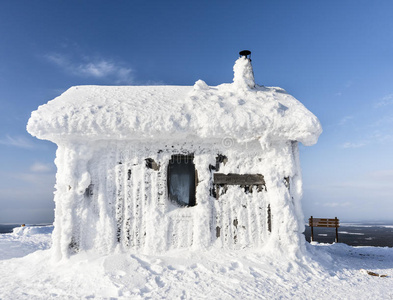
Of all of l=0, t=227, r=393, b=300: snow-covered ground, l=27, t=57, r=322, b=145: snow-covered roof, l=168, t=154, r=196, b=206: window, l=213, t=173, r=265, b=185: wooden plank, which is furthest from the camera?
l=168, t=154, r=196, b=206: window

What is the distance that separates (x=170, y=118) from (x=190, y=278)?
12.6 ft

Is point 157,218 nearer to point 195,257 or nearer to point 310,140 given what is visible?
point 195,257

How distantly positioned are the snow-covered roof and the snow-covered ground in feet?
9.97

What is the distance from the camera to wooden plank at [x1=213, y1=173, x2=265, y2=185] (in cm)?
790

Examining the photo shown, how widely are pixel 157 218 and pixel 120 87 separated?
4.87 m

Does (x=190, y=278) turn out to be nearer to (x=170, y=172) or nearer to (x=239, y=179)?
(x=239, y=179)

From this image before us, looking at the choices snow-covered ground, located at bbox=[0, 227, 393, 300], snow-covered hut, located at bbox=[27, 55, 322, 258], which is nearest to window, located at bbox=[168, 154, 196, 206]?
snow-covered hut, located at bbox=[27, 55, 322, 258]

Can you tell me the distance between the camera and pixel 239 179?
313 inches

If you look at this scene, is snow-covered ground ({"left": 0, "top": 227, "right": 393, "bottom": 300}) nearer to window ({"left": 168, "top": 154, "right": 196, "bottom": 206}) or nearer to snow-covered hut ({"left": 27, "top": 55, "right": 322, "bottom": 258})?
snow-covered hut ({"left": 27, "top": 55, "right": 322, "bottom": 258})

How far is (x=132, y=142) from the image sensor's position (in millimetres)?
7773

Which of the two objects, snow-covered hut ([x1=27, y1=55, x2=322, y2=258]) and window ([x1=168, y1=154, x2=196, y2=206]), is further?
window ([x1=168, y1=154, x2=196, y2=206])

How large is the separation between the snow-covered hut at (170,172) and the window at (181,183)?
0.04 meters

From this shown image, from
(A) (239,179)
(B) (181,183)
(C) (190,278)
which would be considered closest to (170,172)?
(B) (181,183)

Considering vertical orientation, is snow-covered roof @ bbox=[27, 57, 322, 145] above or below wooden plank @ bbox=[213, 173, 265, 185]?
above
